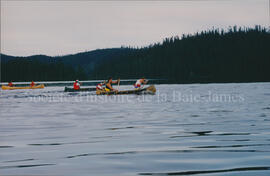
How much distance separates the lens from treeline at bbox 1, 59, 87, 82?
174 meters

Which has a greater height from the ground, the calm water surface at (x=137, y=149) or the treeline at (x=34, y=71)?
the treeline at (x=34, y=71)

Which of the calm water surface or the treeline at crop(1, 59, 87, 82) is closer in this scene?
the calm water surface

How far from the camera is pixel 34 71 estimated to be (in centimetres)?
18375

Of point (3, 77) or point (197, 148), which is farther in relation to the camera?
point (3, 77)

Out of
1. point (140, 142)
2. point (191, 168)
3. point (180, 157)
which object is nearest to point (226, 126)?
point (140, 142)

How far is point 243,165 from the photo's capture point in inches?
269

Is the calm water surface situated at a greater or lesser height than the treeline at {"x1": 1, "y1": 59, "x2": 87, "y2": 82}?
lesser

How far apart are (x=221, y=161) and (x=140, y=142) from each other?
303 centimetres

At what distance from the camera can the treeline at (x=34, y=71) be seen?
174m

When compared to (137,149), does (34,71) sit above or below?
above

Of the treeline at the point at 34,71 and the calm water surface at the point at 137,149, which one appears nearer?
the calm water surface at the point at 137,149

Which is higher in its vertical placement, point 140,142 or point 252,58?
point 252,58

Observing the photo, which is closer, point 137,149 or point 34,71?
point 137,149

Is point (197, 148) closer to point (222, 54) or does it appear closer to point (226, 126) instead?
point (226, 126)
